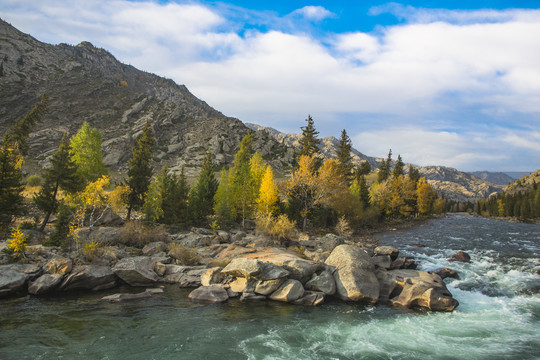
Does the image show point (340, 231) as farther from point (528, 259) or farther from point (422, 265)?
point (528, 259)

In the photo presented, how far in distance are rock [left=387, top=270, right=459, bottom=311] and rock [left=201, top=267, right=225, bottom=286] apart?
39.5 ft

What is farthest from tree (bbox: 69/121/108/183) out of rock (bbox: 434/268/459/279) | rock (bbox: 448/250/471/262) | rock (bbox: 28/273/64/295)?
rock (bbox: 448/250/471/262)

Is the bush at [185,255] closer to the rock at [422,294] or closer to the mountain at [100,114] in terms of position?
the rock at [422,294]

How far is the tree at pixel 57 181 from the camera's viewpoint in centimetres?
3081

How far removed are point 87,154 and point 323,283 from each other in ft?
135

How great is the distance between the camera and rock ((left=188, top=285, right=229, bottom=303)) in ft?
61.4

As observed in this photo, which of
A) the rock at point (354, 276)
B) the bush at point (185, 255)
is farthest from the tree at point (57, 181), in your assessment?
the rock at point (354, 276)

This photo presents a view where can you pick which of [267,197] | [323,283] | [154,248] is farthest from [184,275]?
[267,197]

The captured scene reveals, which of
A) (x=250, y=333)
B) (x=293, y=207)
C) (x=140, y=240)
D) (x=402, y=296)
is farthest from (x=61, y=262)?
(x=293, y=207)

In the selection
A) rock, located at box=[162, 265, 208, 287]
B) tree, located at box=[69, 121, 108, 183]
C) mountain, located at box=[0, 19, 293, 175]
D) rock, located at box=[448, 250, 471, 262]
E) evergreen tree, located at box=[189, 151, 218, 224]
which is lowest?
rock, located at box=[162, 265, 208, 287]

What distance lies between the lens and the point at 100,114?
12475 centimetres

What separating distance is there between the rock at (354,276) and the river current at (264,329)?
0.82m

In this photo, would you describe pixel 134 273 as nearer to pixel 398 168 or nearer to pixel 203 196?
pixel 203 196

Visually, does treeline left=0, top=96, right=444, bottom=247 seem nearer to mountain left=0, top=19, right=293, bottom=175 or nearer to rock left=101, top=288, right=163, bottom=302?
rock left=101, top=288, right=163, bottom=302
